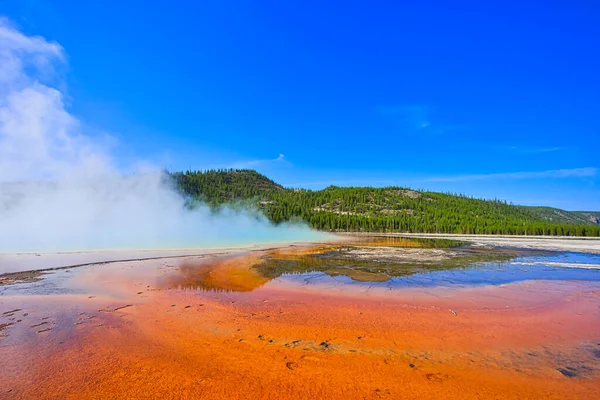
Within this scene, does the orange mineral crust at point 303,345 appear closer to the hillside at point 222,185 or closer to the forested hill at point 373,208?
the forested hill at point 373,208

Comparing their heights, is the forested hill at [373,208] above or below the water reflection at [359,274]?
above

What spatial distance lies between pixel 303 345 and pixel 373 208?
13151 centimetres

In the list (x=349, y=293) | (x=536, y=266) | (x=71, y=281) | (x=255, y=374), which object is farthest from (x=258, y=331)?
(x=536, y=266)

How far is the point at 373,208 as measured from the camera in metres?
135

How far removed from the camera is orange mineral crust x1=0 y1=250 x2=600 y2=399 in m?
5.25

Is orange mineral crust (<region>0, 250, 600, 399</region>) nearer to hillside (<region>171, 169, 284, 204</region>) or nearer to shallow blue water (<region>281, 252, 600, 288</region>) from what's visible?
shallow blue water (<region>281, 252, 600, 288</region>)

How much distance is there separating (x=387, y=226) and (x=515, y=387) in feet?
317

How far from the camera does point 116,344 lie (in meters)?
7.10

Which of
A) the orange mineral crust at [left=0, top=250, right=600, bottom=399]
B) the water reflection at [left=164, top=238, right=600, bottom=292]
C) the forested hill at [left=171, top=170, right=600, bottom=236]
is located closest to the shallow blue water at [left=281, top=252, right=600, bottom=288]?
the water reflection at [left=164, top=238, right=600, bottom=292]

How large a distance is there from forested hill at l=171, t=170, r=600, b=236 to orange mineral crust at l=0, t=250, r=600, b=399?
85089 millimetres

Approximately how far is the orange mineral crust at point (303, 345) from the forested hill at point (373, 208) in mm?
85089

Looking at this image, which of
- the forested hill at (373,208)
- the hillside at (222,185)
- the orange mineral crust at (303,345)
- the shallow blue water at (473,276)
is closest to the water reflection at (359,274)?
the shallow blue water at (473,276)

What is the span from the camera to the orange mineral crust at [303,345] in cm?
525

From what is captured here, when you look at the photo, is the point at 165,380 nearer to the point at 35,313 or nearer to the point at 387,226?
the point at 35,313
